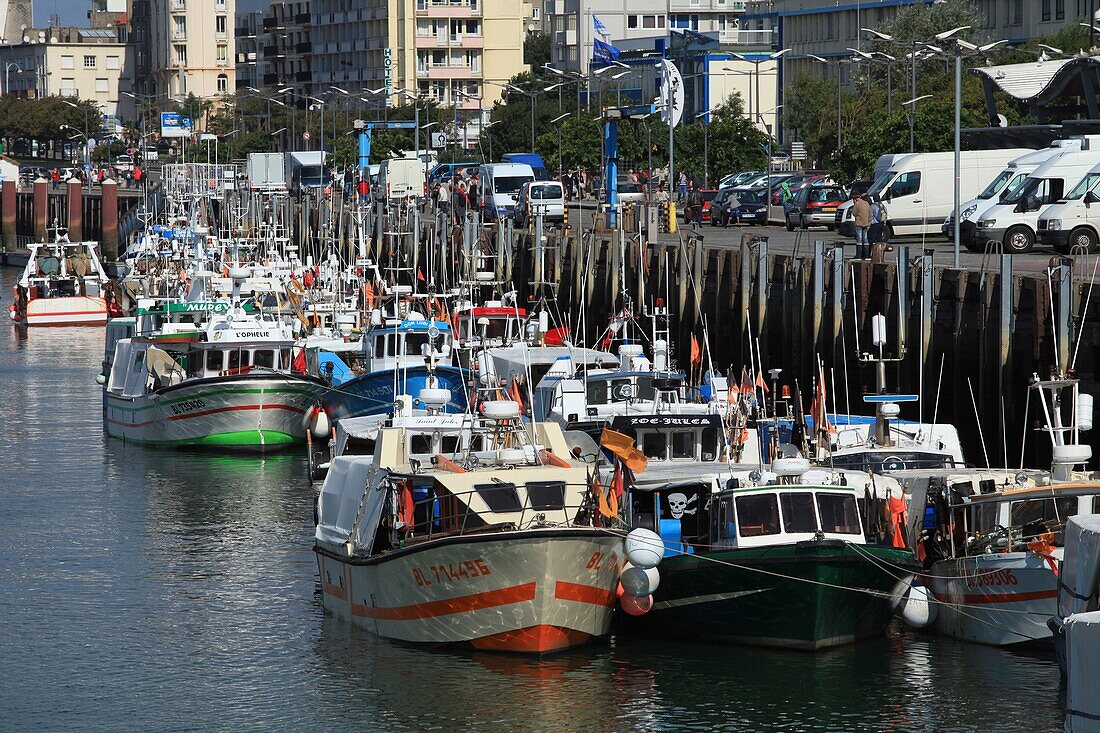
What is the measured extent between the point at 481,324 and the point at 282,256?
77.1 feet

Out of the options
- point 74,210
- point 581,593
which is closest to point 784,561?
point 581,593

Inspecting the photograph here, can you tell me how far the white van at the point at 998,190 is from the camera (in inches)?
1827

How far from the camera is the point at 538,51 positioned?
18125 cm

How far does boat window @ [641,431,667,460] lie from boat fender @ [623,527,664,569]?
548 centimetres

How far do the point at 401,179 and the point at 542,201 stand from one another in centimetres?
1960

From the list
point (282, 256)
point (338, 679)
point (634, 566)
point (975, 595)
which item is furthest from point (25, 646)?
point (282, 256)

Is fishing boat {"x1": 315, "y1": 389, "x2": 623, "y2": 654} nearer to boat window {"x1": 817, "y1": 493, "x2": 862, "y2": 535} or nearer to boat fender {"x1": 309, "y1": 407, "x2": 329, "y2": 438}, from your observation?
boat window {"x1": 817, "y1": 493, "x2": 862, "y2": 535}

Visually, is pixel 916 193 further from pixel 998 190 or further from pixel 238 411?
pixel 238 411

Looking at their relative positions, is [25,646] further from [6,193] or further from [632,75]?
[632,75]

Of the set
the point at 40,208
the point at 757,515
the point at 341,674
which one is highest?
the point at 40,208

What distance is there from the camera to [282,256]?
6594 centimetres

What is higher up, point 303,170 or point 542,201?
point 303,170

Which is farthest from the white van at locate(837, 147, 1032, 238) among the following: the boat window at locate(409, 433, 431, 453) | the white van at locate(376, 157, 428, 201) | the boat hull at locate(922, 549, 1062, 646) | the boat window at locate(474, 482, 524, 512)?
the white van at locate(376, 157, 428, 201)

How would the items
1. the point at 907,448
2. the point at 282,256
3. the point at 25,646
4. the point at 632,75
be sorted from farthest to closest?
the point at 632,75 → the point at 282,256 → the point at 907,448 → the point at 25,646
